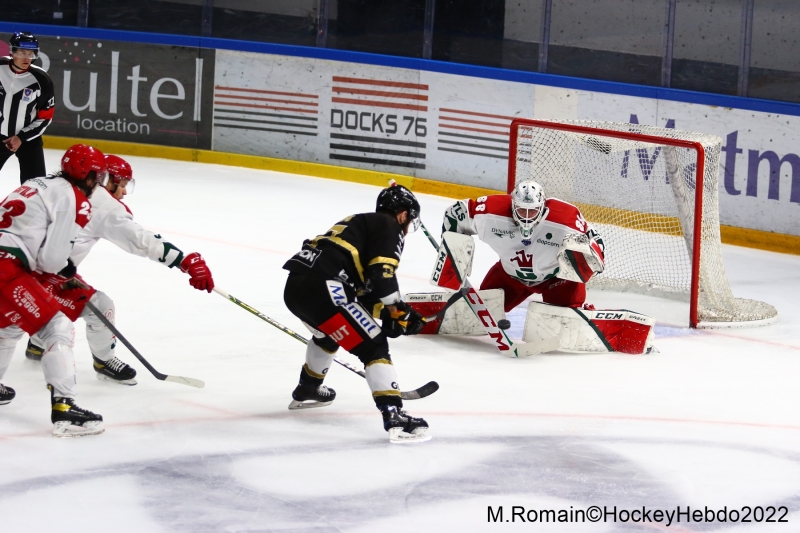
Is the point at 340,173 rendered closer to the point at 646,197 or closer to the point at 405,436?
the point at 646,197

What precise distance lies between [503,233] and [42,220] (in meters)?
2.38

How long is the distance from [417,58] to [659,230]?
12.1 feet

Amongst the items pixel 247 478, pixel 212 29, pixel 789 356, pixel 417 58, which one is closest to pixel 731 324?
pixel 789 356

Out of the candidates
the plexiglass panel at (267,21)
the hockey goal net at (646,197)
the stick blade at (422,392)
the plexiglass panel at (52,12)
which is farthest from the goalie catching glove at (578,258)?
the plexiglass panel at (52,12)

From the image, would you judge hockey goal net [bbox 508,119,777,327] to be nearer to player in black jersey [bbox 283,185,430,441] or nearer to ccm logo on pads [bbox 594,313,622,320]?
ccm logo on pads [bbox 594,313,622,320]

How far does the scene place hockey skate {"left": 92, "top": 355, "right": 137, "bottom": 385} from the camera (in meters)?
4.73

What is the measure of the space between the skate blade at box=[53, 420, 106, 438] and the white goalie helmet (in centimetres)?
226

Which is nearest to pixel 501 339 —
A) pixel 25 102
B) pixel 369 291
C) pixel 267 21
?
pixel 369 291

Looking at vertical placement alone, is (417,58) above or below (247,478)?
above

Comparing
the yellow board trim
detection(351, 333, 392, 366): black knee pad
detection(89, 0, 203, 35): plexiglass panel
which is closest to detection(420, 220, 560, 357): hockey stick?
detection(351, 333, 392, 366): black knee pad

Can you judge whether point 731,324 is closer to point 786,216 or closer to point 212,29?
point 786,216

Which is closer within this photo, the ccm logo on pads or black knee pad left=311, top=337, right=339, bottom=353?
black knee pad left=311, top=337, right=339, bottom=353

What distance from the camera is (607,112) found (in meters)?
8.88

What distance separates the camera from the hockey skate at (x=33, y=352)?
4918mm
